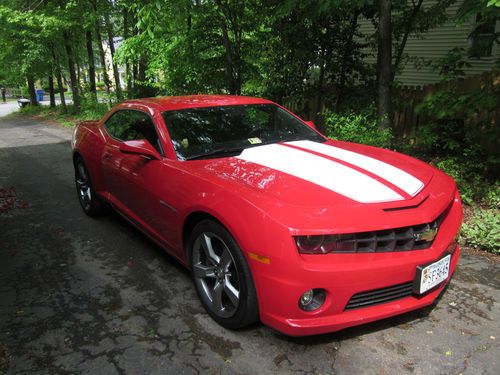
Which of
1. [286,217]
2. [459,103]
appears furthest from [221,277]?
[459,103]

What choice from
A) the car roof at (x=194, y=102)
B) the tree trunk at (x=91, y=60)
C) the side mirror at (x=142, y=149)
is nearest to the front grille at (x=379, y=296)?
the side mirror at (x=142, y=149)

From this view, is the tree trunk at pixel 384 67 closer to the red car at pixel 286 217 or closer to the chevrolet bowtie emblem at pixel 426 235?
the red car at pixel 286 217

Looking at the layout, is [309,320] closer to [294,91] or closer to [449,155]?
[449,155]

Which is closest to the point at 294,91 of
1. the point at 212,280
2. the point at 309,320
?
the point at 212,280

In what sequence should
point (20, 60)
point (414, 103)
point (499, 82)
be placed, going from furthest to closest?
point (20, 60) < point (414, 103) < point (499, 82)

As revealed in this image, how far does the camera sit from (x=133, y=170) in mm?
3617

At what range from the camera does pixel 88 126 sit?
201 inches

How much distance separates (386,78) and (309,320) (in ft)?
16.5

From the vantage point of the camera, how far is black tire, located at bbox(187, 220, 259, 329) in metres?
2.41

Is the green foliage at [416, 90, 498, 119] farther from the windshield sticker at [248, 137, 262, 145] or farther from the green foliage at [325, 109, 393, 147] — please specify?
the windshield sticker at [248, 137, 262, 145]

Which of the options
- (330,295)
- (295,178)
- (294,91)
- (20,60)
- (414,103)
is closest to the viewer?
(330,295)

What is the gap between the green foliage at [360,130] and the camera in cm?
593

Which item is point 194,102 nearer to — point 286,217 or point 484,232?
point 286,217

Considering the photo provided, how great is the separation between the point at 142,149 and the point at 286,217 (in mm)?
1572
